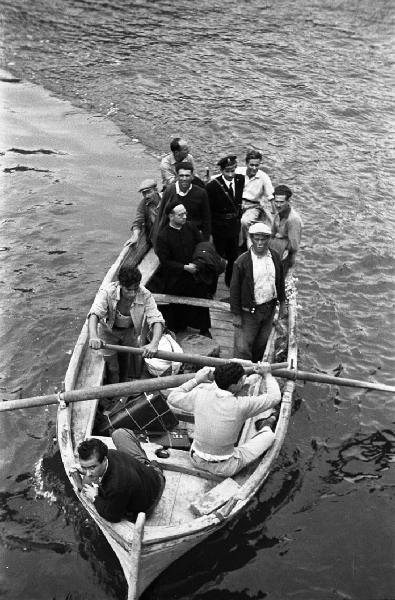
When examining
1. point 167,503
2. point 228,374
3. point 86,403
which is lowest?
point 167,503

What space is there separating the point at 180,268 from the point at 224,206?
162cm

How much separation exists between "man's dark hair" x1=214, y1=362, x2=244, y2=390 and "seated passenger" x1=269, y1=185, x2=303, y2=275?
360 centimetres

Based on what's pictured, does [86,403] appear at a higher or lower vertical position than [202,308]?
lower

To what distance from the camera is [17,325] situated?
12.4m

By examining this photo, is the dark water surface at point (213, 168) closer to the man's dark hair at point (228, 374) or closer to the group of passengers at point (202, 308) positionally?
the group of passengers at point (202, 308)

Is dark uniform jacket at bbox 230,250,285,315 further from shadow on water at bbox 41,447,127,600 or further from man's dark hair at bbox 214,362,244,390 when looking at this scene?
shadow on water at bbox 41,447,127,600

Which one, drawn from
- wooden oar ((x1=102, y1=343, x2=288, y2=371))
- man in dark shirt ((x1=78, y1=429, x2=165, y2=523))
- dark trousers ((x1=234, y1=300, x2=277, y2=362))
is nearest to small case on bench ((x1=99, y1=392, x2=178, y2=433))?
wooden oar ((x1=102, y1=343, x2=288, y2=371))

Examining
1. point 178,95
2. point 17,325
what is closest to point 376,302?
point 17,325

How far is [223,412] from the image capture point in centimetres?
681

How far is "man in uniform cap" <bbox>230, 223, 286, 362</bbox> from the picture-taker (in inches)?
341

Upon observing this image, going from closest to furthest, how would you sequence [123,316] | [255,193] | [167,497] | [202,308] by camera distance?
[167,497], [123,316], [255,193], [202,308]

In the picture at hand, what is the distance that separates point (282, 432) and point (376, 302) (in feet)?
20.0

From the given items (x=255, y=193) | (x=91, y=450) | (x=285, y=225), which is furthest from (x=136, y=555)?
(x=255, y=193)

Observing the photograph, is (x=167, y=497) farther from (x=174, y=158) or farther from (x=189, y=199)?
(x=174, y=158)
